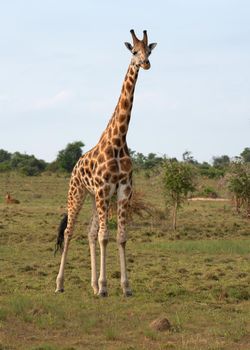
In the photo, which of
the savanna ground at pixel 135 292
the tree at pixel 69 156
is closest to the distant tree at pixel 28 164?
the tree at pixel 69 156

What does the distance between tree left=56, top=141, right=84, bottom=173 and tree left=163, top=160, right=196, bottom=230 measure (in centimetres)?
3687

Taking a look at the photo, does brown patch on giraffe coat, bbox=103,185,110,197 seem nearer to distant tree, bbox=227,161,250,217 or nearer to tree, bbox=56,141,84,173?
distant tree, bbox=227,161,250,217

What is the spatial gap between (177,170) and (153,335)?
65.3 feet

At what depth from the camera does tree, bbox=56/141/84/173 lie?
65.8 m

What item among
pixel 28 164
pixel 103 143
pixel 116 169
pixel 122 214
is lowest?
pixel 122 214

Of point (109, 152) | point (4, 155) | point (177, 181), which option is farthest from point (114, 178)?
point (4, 155)

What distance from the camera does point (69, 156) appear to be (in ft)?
218

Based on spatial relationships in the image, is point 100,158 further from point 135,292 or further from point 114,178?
point 135,292

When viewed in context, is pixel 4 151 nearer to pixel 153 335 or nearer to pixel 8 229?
pixel 8 229

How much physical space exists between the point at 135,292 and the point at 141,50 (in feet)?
13.2

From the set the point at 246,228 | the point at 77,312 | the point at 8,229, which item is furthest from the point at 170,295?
the point at 246,228

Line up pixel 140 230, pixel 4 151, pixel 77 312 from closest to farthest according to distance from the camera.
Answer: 1. pixel 77 312
2. pixel 140 230
3. pixel 4 151

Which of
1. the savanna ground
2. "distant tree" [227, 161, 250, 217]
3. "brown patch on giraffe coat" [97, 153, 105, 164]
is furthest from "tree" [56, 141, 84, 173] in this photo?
"brown patch on giraffe coat" [97, 153, 105, 164]

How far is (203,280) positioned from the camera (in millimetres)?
14055
